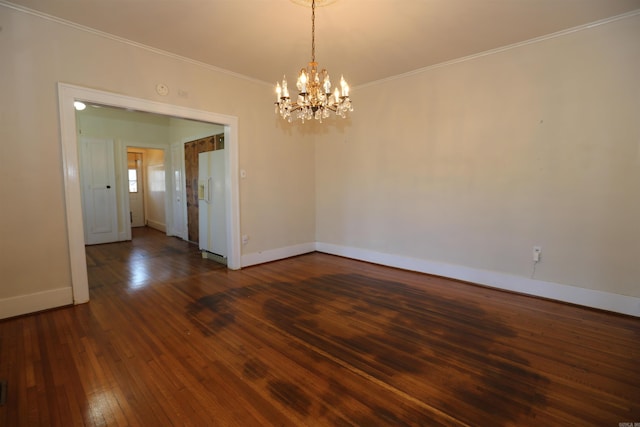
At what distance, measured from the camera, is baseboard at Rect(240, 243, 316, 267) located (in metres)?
4.64

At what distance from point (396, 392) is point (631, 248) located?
2970 millimetres

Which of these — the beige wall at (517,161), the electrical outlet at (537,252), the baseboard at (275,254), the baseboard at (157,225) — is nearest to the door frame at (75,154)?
the baseboard at (275,254)

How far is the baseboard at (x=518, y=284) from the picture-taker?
2965mm

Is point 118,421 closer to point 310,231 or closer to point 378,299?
point 378,299

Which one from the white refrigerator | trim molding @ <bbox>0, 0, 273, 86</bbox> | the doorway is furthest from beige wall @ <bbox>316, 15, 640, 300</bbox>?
the doorway

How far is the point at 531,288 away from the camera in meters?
3.44

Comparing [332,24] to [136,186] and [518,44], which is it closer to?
[518,44]

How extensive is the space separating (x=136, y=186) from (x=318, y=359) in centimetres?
920

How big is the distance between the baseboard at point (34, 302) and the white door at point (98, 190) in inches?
153

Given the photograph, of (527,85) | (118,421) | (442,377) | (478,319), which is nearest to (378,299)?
(478,319)

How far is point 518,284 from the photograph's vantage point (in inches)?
139

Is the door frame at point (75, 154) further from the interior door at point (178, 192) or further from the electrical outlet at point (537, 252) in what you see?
the electrical outlet at point (537, 252)

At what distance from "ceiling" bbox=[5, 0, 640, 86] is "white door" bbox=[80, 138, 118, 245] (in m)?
4.20

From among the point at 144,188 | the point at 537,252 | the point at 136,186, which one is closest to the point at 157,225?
the point at 144,188
